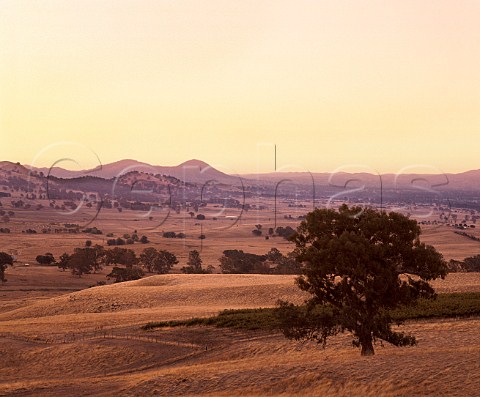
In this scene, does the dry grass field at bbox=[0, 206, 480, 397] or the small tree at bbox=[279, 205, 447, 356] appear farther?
the small tree at bbox=[279, 205, 447, 356]

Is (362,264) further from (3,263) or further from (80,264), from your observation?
(80,264)

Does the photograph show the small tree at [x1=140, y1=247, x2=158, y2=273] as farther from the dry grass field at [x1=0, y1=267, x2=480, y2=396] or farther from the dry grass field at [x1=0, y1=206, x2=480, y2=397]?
the dry grass field at [x1=0, y1=267, x2=480, y2=396]

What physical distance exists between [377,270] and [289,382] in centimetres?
562

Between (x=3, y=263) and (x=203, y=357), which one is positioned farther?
(x=3, y=263)

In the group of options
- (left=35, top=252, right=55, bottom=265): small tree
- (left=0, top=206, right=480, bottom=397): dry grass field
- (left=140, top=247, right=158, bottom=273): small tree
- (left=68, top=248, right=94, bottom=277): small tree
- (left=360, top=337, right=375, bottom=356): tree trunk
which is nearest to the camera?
(left=0, top=206, right=480, bottom=397): dry grass field

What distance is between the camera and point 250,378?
2342cm

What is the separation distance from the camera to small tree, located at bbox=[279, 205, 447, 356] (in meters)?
24.5

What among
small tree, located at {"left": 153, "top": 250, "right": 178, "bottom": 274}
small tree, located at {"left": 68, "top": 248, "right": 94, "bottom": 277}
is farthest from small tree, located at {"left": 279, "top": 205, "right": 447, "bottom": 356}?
small tree, located at {"left": 153, "top": 250, "right": 178, "bottom": 274}

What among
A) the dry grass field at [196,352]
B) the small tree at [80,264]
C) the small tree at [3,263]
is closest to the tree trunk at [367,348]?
the dry grass field at [196,352]

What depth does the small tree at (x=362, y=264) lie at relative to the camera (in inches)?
965

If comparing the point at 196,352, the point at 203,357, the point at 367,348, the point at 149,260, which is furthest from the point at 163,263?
the point at 367,348

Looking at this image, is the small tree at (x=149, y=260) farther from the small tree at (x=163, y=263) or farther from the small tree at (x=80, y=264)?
the small tree at (x=80, y=264)

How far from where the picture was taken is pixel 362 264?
24.3 m

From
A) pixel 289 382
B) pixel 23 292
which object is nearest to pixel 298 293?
pixel 289 382
